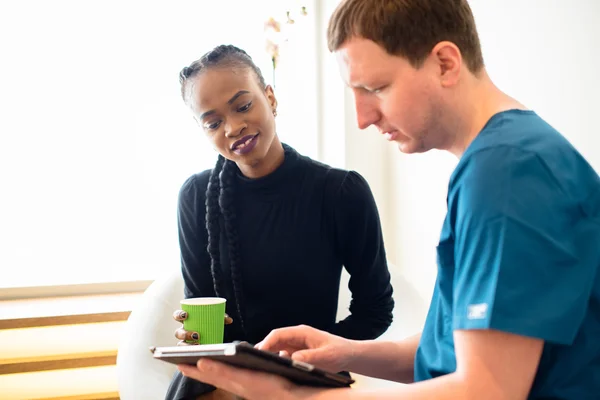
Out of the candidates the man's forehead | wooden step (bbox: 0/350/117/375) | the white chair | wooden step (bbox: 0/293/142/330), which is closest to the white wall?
the white chair

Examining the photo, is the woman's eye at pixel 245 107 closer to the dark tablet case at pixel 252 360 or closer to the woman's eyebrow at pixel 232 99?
the woman's eyebrow at pixel 232 99

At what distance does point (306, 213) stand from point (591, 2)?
0.88 meters

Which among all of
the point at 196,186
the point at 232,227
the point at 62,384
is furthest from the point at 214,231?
the point at 62,384

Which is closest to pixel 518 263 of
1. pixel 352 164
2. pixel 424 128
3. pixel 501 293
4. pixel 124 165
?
pixel 501 293

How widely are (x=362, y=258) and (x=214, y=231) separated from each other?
16.5 inches

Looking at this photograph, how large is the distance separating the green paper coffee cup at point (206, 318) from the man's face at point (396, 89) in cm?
53

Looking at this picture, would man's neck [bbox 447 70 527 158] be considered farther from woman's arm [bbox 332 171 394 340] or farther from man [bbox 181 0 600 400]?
woman's arm [bbox 332 171 394 340]

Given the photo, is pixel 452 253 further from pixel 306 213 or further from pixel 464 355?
pixel 306 213

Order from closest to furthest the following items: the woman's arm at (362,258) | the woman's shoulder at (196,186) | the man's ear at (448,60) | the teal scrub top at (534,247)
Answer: the teal scrub top at (534,247) < the man's ear at (448,60) < the woman's arm at (362,258) < the woman's shoulder at (196,186)

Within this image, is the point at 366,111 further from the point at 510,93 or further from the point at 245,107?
Result: the point at 510,93

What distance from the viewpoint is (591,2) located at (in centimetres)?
142

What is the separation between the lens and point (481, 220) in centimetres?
69

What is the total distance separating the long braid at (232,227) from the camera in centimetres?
157

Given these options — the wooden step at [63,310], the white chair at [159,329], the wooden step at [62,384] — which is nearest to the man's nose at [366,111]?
the white chair at [159,329]
